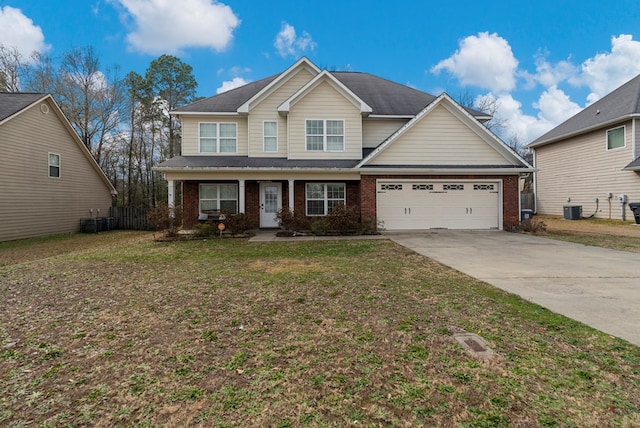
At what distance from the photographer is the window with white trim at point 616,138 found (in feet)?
57.3

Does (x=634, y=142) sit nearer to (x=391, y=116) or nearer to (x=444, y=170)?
(x=444, y=170)

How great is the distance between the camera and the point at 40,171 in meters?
15.4

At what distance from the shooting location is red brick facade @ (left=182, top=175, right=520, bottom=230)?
1393cm

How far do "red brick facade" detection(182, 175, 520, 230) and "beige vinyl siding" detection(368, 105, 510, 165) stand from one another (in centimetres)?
74

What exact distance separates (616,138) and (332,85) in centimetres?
1618

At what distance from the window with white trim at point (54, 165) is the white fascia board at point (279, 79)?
9.96 metres

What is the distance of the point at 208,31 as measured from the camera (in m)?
17.5

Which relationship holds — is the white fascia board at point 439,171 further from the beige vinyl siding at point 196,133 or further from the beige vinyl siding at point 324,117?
the beige vinyl siding at point 196,133

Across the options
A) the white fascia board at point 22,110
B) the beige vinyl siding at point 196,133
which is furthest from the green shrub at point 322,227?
the white fascia board at point 22,110

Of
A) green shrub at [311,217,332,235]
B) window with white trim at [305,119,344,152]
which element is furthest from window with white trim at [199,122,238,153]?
green shrub at [311,217,332,235]

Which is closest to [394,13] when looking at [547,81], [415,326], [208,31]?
[208,31]

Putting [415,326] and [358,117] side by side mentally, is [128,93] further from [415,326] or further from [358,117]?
[415,326]

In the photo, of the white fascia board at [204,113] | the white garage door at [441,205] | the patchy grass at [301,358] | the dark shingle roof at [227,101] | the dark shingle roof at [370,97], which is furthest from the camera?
the dark shingle roof at [370,97]

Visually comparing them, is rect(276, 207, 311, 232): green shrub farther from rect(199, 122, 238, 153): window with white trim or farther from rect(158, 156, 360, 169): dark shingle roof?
rect(199, 122, 238, 153): window with white trim
